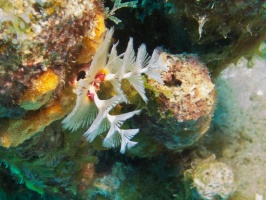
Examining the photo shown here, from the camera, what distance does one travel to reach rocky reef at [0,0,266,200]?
205 cm

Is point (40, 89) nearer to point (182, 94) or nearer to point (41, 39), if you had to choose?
point (41, 39)

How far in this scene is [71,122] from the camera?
2227mm

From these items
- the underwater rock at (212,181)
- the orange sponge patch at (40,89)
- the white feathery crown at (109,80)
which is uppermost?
the orange sponge patch at (40,89)

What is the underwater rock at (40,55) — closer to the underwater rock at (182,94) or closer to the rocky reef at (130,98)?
the rocky reef at (130,98)

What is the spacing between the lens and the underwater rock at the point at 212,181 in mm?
3865

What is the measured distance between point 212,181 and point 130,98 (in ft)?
6.11

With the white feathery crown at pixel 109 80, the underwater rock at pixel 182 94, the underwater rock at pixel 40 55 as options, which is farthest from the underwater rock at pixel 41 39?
the underwater rock at pixel 182 94

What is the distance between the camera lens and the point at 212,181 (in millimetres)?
3869

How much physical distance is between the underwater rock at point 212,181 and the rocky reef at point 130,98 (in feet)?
0.05

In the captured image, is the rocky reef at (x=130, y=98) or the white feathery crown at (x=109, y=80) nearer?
the rocky reef at (x=130, y=98)

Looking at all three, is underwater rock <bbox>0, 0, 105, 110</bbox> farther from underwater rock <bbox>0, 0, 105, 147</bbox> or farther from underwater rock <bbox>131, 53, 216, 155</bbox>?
underwater rock <bbox>131, 53, 216, 155</bbox>

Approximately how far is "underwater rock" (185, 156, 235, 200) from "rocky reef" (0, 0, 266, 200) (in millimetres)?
15

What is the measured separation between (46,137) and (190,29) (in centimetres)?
194

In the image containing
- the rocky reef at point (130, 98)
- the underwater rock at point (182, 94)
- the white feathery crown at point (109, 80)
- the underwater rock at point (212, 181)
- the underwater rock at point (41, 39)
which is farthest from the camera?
the underwater rock at point (212, 181)
